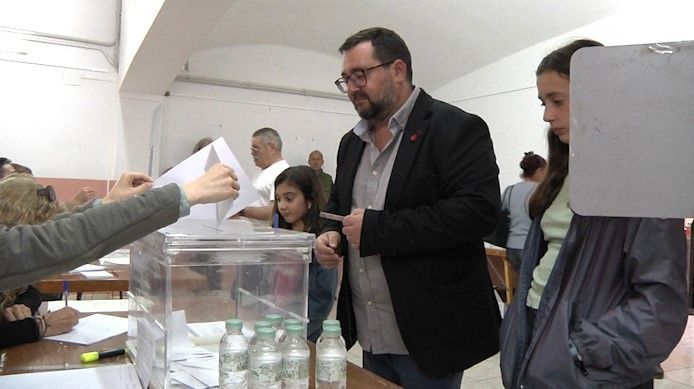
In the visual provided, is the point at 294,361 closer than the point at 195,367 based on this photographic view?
Yes

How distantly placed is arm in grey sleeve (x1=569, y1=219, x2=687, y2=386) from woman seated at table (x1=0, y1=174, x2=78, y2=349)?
51.3 inches

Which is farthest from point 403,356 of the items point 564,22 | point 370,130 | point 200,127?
point 200,127

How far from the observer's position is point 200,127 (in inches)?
263

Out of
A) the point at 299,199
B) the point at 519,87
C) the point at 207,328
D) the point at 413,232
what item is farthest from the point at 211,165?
the point at 519,87

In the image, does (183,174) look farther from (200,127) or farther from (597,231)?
(200,127)

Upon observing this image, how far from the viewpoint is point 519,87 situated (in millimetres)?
6387

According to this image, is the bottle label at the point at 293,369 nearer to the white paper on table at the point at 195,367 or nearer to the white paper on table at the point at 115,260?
the white paper on table at the point at 195,367

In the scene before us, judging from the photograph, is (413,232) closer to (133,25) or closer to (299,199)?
(299,199)

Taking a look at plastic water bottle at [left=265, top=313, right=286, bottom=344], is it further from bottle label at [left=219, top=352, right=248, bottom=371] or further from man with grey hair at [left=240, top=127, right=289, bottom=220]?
man with grey hair at [left=240, top=127, right=289, bottom=220]

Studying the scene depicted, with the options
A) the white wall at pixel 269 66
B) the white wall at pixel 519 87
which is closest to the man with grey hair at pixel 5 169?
the white wall at pixel 269 66

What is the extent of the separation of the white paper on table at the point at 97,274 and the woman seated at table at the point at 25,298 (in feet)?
1.98

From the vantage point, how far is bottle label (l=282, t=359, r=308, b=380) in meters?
0.95

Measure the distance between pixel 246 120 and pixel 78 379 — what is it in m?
6.04

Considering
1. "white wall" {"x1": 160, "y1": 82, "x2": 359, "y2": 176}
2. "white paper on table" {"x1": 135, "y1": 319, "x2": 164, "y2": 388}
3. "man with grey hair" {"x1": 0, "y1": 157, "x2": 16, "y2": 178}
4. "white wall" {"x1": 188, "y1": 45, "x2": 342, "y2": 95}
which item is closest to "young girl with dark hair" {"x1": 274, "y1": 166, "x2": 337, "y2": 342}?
"white paper on table" {"x1": 135, "y1": 319, "x2": 164, "y2": 388}
